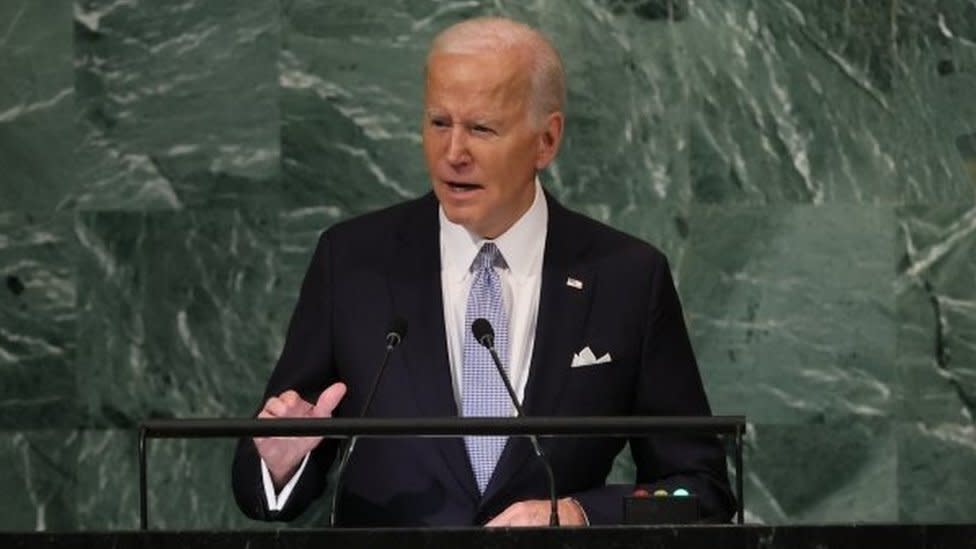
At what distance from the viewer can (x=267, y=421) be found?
12.6ft

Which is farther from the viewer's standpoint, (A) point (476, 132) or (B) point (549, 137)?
(B) point (549, 137)

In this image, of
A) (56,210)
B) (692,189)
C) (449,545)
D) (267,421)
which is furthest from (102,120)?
(449,545)

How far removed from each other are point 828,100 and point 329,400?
243 cm

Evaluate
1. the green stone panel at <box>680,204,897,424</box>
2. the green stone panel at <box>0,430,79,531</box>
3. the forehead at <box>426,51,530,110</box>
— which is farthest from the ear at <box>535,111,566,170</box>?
the green stone panel at <box>0,430,79,531</box>

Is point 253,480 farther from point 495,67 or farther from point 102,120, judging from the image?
point 102,120

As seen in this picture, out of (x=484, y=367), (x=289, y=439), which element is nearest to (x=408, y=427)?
(x=289, y=439)

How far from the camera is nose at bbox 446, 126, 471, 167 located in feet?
14.9

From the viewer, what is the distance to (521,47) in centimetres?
462

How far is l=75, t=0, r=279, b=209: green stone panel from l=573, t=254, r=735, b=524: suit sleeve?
1.80 meters

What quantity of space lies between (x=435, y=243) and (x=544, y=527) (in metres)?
1.34

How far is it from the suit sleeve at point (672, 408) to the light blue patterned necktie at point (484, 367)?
0.73ft

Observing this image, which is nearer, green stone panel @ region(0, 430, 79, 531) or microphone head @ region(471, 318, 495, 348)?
microphone head @ region(471, 318, 495, 348)

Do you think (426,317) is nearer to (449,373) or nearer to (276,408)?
(449,373)

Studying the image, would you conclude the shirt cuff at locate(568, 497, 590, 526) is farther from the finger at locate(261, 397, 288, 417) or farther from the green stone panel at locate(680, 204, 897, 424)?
the green stone panel at locate(680, 204, 897, 424)
